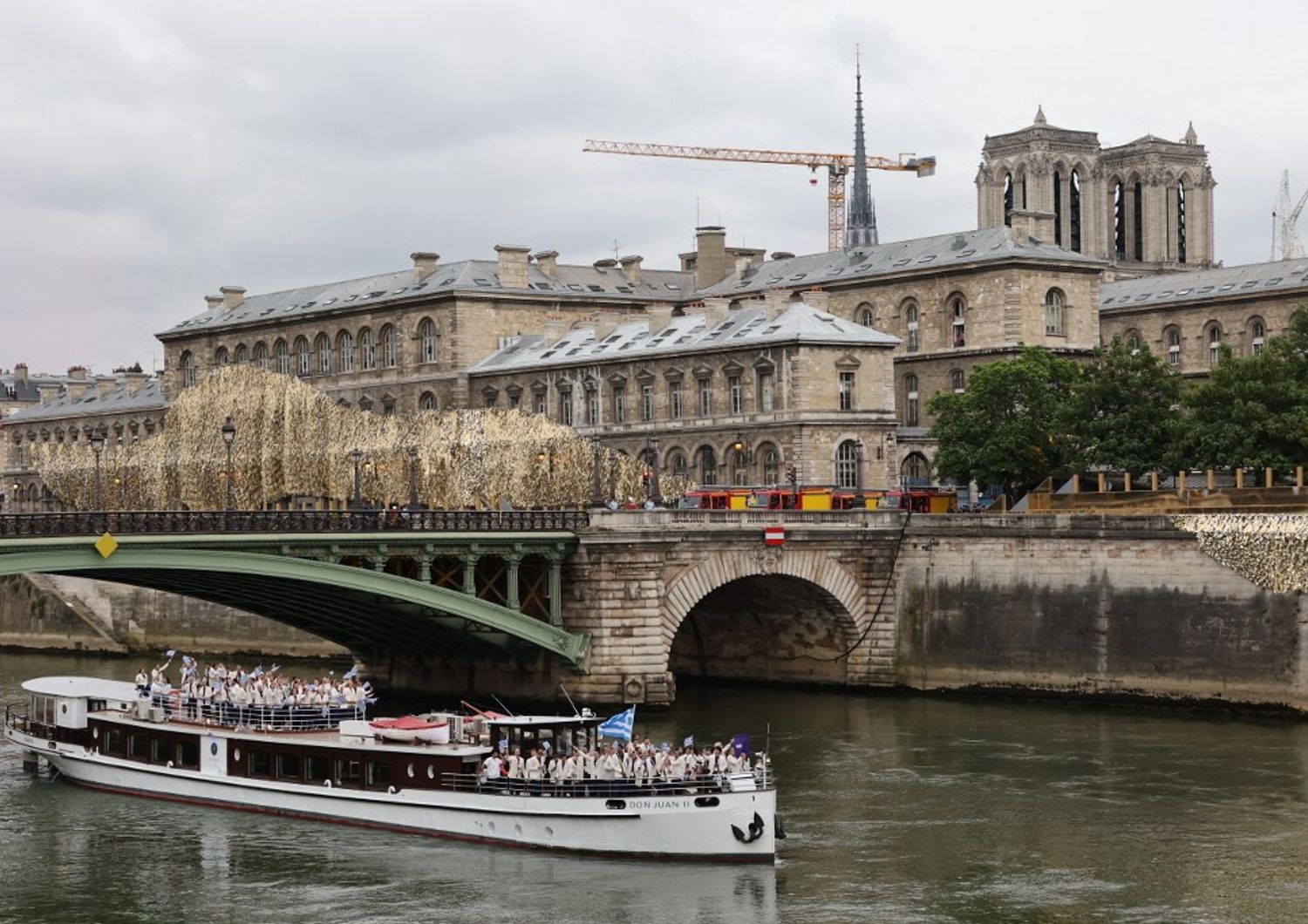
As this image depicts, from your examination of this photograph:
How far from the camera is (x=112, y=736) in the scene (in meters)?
63.2

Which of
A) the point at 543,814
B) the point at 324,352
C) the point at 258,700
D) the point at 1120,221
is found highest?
the point at 1120,221

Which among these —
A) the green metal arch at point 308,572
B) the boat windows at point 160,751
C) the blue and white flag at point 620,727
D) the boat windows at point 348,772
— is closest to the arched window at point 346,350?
the green metal arch at point 308,572

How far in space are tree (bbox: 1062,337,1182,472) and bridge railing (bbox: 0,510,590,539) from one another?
24396mm

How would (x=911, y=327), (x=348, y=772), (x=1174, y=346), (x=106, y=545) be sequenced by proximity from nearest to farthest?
(x=348, y=772) → (x=106, y=545) → (x=911, y=327) → (x=1174, y=346)

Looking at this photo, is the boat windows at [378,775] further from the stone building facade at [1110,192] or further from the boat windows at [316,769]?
the stone building facade at [1110,192]

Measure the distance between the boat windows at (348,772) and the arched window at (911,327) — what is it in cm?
6389

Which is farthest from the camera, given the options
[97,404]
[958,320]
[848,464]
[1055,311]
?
[97,404]

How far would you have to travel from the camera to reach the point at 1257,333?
128 m

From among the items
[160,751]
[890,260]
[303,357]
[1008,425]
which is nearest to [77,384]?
[303,357]

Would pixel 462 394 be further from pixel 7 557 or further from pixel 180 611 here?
pixel 7 557

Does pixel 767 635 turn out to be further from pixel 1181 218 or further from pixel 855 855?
pixel 1181 218

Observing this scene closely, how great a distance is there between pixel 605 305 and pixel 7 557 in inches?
2776

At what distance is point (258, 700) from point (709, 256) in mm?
77568

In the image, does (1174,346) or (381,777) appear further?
(1174,346)
